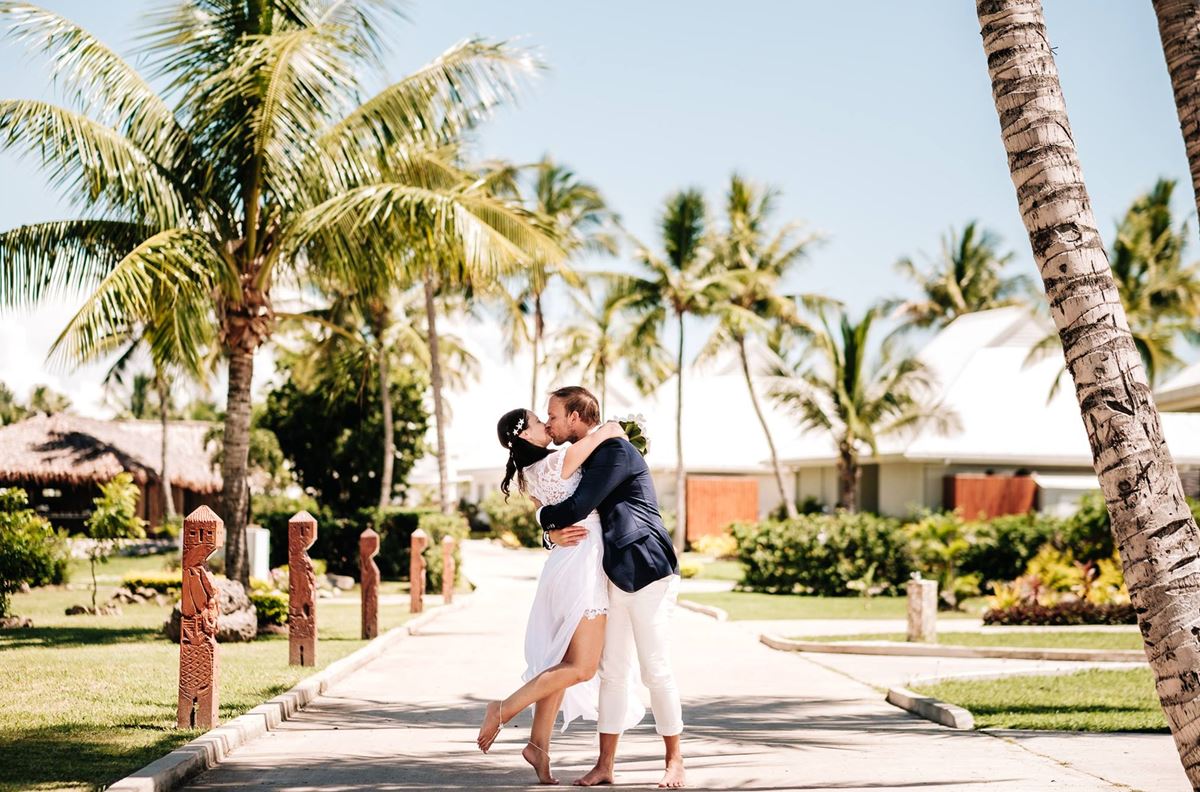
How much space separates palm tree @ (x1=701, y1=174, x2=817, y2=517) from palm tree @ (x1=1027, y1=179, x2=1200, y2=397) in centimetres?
1122

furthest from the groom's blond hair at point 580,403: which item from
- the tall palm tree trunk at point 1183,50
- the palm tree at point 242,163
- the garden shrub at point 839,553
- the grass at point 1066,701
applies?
the garden shrub at point 839,553

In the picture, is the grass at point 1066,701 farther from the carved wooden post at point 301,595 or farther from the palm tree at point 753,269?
→ the palm tree at point 753,269

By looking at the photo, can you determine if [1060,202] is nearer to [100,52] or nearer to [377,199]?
[377,199]

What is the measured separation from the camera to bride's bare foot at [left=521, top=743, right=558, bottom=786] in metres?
6.97

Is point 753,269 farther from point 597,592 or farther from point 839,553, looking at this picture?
point 597,592

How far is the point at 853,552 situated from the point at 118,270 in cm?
1762

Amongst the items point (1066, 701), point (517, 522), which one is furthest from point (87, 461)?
point (1066, 701)

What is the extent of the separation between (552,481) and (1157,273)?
46.2 metres

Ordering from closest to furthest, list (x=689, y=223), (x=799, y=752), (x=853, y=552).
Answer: (x=799, y=752) < (x=853, y=552) < (x=689, y=223)

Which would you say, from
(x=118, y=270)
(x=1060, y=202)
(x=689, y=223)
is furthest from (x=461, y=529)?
(x=1060, y=202)

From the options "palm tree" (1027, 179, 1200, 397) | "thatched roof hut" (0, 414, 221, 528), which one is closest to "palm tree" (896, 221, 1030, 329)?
"palm tree" (1027, 179, 1200, 397)

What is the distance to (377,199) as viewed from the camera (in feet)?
50.7

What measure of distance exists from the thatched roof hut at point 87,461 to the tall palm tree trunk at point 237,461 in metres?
28.2

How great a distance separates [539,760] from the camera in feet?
22.9
